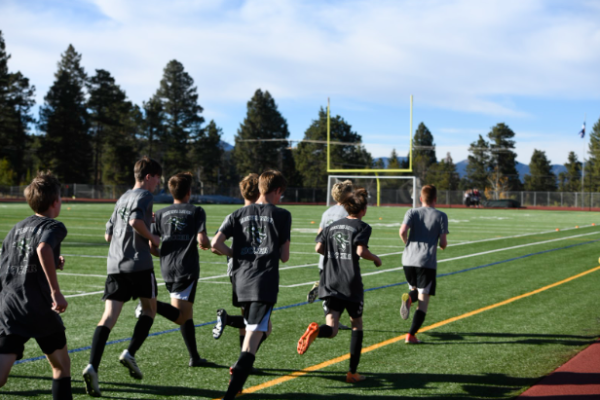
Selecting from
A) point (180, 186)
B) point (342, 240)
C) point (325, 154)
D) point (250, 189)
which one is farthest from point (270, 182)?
point (325, 154)

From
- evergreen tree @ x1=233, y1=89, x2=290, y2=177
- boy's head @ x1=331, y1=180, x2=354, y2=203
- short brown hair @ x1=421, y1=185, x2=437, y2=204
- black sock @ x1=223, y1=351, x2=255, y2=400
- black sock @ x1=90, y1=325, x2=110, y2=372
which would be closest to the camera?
black sock @ x1=223, y1=351, x2=255, y2=400

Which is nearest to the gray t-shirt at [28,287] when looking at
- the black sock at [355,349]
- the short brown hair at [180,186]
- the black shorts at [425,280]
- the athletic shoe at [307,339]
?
the short brown hair at [180,186]

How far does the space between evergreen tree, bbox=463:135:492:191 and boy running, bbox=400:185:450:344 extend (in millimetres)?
93264

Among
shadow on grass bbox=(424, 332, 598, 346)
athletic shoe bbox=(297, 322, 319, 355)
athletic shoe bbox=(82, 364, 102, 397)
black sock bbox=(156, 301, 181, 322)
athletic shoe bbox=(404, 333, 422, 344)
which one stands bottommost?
shadow on grass bbox=(424, 332, 598, 346)

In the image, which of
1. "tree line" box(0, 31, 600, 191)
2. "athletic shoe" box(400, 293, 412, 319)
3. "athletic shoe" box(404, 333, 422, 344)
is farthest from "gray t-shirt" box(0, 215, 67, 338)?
"tree line" box(0, 31, 600, 191)

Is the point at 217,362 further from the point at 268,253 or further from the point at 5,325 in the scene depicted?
the point at 5,325

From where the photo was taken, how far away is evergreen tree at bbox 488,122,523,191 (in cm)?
9434

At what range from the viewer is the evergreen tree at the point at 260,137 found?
88.6 m

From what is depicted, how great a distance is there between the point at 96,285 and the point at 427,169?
333 feet

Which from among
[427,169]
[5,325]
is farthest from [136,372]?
[427,169]

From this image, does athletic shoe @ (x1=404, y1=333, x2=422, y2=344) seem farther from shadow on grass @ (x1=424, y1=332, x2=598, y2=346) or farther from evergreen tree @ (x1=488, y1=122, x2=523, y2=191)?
evergreen tree @ (x1=488, y1=122, x2=523, y2=191)

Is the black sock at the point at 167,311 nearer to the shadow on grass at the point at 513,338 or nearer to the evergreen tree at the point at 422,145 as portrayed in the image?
the shadow on grass at the point at 513,338

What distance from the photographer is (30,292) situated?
3.61 m

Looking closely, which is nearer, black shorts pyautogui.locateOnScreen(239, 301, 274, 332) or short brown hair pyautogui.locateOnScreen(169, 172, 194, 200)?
black shorts pyautogui.locateOnScreen(239, 301, 274, 332)
